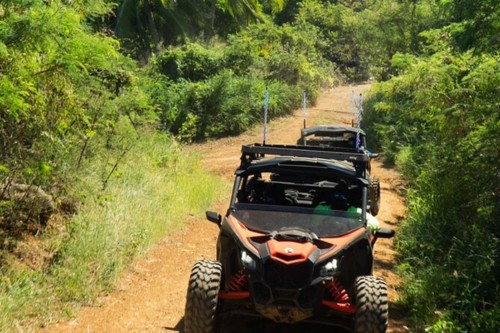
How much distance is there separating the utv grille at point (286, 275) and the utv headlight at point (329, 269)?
0.15 meters

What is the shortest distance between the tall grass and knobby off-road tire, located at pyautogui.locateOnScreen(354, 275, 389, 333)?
3.23 metres

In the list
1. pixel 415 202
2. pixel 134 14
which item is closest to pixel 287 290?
pixel 415 202

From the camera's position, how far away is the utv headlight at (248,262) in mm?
5031

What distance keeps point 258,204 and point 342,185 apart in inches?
42.8

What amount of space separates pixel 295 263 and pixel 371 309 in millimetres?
726

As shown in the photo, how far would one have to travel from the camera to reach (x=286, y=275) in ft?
16.3

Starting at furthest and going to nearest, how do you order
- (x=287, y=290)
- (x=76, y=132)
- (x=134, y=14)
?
(x=134, y=14) → (x=76, y=132) → (x=287, y=290)

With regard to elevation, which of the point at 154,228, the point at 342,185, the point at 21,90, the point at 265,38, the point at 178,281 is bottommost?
the point at 178,281

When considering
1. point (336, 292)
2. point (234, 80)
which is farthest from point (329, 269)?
point (234, 80)

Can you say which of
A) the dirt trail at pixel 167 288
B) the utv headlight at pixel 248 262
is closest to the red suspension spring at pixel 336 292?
the utv headlight at pixel 248 262

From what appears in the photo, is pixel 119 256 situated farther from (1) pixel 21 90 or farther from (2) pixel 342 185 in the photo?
(2) pixel 342 185

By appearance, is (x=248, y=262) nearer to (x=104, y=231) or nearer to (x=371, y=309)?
(x=371, y=309)

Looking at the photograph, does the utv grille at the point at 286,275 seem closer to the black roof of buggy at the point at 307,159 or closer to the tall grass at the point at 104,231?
the black roof of buggy at the point at 307,159

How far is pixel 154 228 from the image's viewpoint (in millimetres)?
9656
